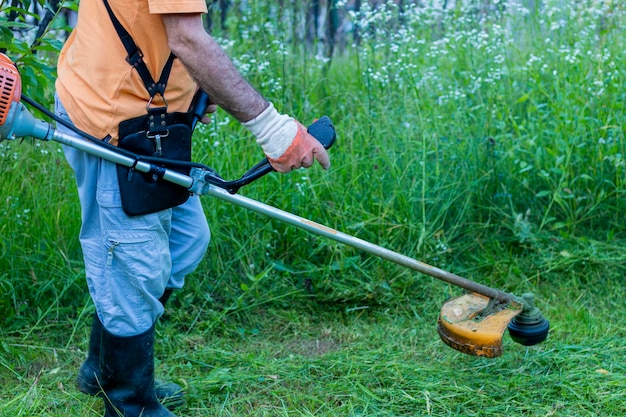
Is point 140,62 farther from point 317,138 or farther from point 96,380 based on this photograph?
point 96,380

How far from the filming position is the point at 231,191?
2.78m

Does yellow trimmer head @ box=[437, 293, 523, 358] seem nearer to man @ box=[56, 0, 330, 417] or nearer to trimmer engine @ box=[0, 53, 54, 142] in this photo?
man @ box=[56, 0, 330, 417]

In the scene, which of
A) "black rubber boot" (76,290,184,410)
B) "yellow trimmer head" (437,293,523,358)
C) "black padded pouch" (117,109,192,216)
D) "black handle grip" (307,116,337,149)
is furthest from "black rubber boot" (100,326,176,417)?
"yellow trimmer head" (437,293,523,358)

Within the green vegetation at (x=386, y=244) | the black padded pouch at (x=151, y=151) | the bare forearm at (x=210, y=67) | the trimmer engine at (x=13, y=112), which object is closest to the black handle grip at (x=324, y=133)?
the bare forearm at (x=210, y=67)

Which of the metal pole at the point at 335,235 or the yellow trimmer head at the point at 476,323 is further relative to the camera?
the yellow trimmer head at the point at 476,323

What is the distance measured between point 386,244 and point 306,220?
1436 mm

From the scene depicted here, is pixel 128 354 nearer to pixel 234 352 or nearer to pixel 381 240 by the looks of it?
pixel 234 352

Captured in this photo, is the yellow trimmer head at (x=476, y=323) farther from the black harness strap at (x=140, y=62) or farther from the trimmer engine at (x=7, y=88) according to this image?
the trimmer engine at (x=7, y=88)

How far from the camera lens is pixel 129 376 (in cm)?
286

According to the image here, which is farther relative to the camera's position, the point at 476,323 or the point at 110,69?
the point at 476,323

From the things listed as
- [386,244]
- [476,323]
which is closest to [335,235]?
[476,323]

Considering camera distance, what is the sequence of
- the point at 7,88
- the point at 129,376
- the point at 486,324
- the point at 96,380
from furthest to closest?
the point at 96,380
the point at 486,324
the point at 129,376
the point at 7,88

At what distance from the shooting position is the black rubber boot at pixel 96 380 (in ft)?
10.3

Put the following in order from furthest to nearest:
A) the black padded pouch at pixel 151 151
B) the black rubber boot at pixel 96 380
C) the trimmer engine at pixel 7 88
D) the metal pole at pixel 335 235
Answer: the black rubber boot at pixel 96 380 < the metal pole at pixel 335 235 < the black padded pouch at pixel 151 151 < the trimmer engine at pixel 7 88
